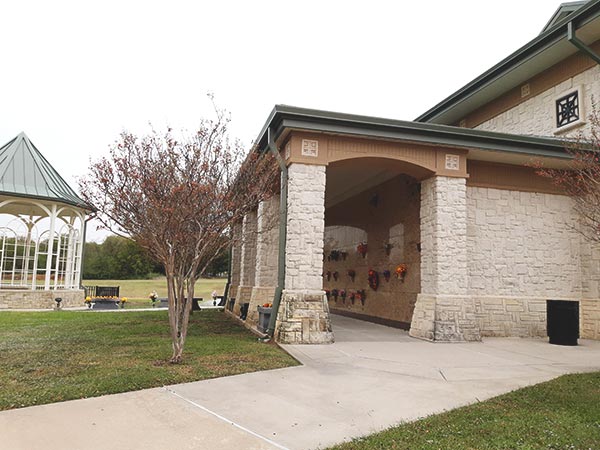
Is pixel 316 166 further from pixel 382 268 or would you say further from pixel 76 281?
pixel 76 281

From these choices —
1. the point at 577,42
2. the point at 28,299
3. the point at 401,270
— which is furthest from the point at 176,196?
the point at 28,299

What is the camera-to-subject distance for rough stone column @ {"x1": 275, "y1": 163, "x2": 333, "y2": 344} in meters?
7.92

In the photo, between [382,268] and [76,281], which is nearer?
[382,268]

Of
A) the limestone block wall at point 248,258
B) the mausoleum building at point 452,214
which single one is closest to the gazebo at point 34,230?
the limestone block wall at point 248,258

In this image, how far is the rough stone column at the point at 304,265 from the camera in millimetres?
7922

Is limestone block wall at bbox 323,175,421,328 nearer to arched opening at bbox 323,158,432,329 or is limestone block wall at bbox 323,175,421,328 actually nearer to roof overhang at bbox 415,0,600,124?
arched opening at bbox 323,158,432,329

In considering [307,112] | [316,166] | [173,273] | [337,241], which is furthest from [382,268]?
[173,273]

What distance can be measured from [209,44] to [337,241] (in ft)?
28.4

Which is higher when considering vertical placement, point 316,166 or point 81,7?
point 81,7

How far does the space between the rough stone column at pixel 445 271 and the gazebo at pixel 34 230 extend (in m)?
12.7

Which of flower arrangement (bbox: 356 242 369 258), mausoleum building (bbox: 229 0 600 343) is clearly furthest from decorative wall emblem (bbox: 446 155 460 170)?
flower arrangement (bbox: 356 242 369 258)

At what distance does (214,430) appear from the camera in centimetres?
353

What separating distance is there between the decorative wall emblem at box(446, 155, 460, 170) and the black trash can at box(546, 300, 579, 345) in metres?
3.61

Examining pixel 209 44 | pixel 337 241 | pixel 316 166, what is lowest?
pixel 337 241
